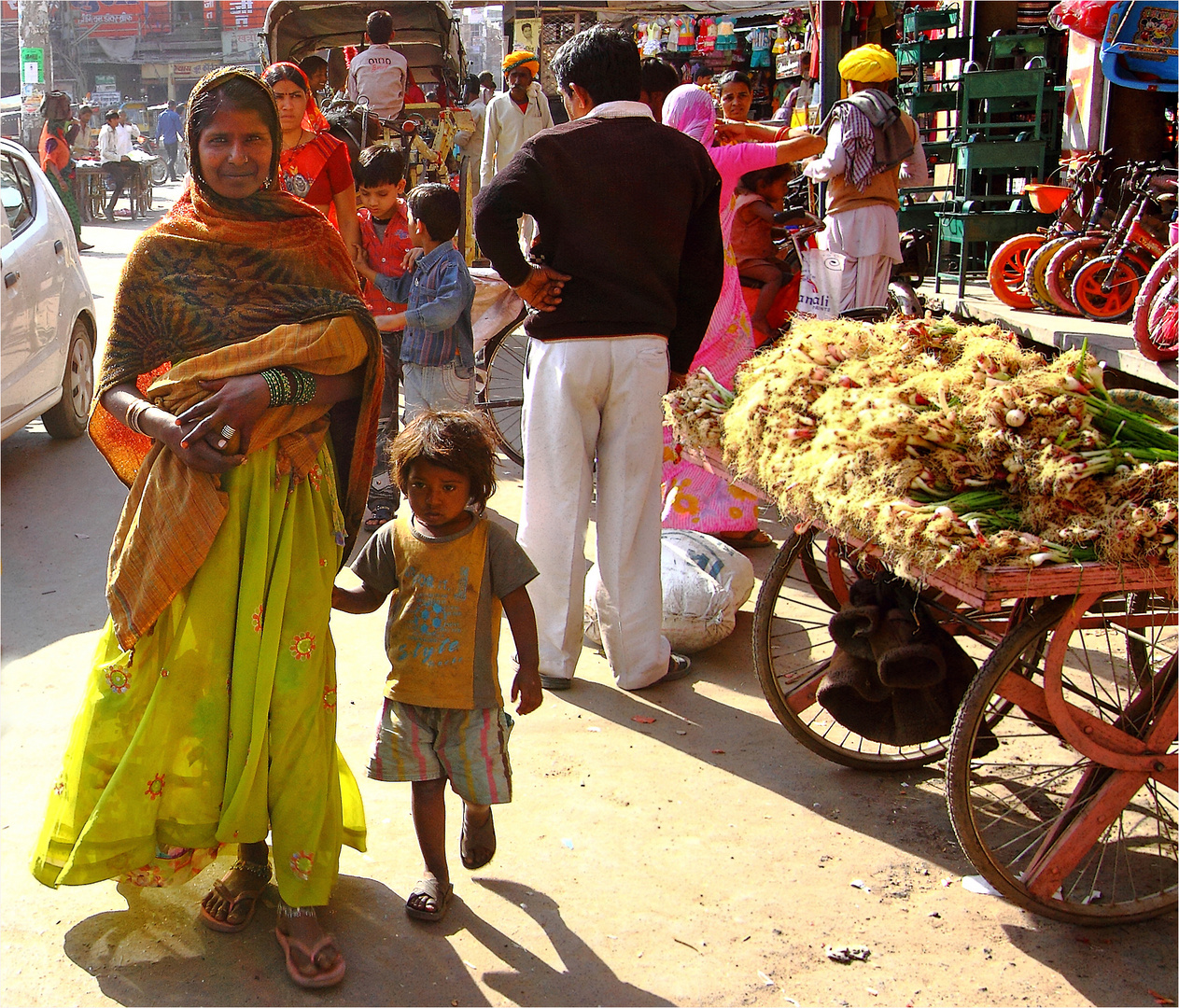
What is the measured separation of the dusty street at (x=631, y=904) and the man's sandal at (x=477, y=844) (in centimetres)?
7

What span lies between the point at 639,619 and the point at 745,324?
1827 mm

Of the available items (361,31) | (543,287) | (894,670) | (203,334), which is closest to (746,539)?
(543,287)

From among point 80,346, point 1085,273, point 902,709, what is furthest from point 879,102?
point 80,346

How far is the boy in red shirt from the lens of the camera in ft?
17.3

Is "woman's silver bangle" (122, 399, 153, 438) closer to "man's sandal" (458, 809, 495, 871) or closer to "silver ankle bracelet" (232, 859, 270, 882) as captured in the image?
"silver ankle bracelet" (232, 859, 270, 882)

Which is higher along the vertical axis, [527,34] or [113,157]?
[527,34]

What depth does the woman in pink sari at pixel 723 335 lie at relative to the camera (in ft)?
15.9

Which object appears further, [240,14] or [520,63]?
[240,14]

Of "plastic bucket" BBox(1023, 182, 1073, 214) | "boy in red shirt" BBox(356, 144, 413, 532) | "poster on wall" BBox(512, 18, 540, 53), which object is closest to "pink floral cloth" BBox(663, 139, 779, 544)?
"boy in red shirt" BBox(356, 144, 413, 532)

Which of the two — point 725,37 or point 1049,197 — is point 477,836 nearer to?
point 1049,197

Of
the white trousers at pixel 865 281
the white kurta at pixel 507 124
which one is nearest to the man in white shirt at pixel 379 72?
the white kurta at pixel 507 124

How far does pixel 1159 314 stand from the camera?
213 inches

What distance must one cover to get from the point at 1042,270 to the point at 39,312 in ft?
20.2

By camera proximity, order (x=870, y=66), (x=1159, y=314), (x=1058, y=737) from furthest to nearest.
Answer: (x=870, y=66)
(x=1159, y=314)
(x=1058, y=737)
